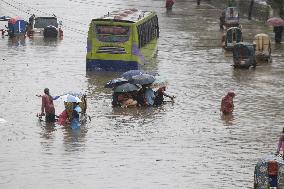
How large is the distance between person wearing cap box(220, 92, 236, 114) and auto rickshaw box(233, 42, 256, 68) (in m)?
11.2

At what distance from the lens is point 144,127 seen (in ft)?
95.5

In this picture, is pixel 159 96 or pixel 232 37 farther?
pixel 232 37

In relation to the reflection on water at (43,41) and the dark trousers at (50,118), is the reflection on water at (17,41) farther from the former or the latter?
the dark trousers at (50,118)

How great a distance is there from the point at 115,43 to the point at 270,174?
1990 cm

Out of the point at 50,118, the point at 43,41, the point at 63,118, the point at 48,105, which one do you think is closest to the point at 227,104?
the point at 63,118

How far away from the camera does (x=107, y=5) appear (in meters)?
73.9

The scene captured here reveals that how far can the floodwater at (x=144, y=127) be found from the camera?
2295 centimetres

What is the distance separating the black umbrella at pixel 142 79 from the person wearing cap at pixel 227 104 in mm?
2484

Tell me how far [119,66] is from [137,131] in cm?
1205

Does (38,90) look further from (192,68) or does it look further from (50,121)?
(192,68)

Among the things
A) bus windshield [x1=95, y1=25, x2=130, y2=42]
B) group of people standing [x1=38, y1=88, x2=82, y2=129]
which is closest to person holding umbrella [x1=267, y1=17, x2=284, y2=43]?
bus windshield [x1=95, y1=25, x2=130, y2=42]

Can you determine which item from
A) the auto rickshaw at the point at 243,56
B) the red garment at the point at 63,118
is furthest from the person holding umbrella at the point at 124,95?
the auto rickshaw at the point at 243,56

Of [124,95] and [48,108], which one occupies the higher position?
[48,108]

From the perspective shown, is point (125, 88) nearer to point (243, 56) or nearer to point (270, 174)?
point (270, 174)
